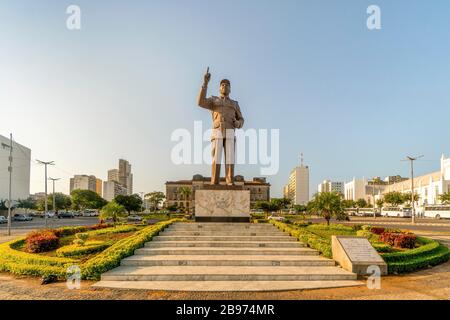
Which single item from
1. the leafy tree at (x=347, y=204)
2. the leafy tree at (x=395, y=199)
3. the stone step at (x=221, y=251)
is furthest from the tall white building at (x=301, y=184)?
the stone step at (x=221, y=251)

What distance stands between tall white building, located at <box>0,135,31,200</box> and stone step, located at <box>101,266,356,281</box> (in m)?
67.9

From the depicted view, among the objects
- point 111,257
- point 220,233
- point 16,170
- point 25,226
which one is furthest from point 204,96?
point 16,170

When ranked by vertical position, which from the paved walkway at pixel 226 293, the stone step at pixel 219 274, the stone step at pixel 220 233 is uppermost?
the stone step at pixel 220 233

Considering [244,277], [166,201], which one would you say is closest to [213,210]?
[244,277]

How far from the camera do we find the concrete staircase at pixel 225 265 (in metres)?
8.11

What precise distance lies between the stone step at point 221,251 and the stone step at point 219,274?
1516mm

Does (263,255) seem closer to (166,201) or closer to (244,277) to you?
(244,277)

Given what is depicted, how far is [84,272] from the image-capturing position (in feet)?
27.9

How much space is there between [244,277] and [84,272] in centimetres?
409

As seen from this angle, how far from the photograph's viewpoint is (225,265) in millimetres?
9680

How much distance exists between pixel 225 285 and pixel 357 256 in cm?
404

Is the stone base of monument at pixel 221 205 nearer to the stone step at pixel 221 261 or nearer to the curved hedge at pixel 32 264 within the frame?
the stone step at pixel 221 261

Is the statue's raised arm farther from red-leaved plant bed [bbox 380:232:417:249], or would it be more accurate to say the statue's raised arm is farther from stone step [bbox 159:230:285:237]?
red-leaved plant bed [bbox 380:232:417:249]
